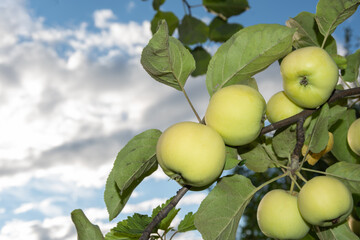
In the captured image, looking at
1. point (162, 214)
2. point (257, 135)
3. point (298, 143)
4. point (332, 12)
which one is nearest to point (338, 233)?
point (298, 143)

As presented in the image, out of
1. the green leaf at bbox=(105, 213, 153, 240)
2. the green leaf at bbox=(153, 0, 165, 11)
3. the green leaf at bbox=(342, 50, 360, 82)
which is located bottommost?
the green leaf at bbox=(105, 213, 153, 240)

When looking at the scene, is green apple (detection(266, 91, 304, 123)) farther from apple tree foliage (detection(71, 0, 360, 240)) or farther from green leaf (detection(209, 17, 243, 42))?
green leaf (detection(209, 17, 243, 42))

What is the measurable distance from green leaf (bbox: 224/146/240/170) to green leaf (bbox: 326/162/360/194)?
291 mm

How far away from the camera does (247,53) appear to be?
0.92m

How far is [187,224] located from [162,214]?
284mm

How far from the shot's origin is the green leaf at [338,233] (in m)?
1.02

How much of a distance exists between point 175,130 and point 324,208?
394 millimetres

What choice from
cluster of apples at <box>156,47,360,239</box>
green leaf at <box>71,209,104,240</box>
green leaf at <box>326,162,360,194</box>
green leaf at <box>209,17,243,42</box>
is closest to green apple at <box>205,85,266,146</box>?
cluster of apples at <box>156,47,360,239</box>

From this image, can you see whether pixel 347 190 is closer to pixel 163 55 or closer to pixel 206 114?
pixel 206 114

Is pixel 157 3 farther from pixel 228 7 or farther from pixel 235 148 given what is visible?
pixel 235 148

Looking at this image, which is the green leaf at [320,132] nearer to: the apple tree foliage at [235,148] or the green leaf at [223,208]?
the apple tree foliage at [235,148]

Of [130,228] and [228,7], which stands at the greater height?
[228,7]

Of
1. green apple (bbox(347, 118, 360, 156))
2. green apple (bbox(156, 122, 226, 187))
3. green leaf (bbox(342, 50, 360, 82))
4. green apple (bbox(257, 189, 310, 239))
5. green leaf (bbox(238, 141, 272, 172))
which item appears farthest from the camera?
green leaf (bbox(342, 50, 360, 82))

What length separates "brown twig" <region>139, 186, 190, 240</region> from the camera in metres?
0.89
